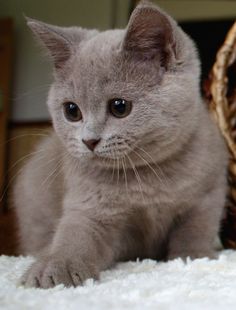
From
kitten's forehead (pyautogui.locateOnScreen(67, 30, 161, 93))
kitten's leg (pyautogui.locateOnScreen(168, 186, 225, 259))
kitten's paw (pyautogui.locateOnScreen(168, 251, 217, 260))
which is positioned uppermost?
kitten's forehead (pyautogui.locateOnScreen(67, 30, 161, 93))

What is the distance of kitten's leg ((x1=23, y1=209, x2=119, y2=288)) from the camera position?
3.11 feet

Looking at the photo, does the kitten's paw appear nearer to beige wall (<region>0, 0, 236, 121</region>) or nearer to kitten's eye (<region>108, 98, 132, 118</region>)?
kitten's eye (<region>108, 98, 132, 118</region>)

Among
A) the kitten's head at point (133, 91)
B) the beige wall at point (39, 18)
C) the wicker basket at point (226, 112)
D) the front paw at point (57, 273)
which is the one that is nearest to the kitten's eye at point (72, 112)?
the kitten's head at point (133, 91)

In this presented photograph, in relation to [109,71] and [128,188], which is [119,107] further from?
[128,188]

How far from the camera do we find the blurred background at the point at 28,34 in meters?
2.82

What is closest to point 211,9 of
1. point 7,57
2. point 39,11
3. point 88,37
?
point 39,11

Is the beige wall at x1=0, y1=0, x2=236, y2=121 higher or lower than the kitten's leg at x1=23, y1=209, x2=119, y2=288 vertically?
higher

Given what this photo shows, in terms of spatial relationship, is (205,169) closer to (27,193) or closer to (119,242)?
(119,242)

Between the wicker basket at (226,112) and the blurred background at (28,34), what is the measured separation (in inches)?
51.4

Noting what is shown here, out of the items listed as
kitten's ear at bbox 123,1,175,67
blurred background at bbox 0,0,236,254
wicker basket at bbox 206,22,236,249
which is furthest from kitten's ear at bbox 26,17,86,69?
blurred background at bbox 0,0,236,254

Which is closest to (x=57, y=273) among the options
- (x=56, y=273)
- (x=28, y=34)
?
(x=56, y=273)

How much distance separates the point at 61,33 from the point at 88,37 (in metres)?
0.10

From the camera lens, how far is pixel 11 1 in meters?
3.36

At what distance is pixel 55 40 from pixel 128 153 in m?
0.31
